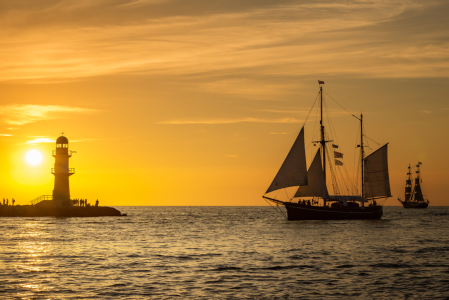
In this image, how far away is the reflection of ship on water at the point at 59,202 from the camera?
308ft

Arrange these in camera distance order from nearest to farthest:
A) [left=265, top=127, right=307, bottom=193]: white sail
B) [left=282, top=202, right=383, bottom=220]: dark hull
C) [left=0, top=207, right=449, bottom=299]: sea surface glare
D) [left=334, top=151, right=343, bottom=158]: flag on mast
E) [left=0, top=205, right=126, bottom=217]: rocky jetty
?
[left=0, top=207, right=449, bottom=299]: sea surface glare < [left=265, top=127, right=307, bottom=193]: white sail < [left=282, top=202, right=383, bottom=220]: dark hull < [left=334, top=151, right=343, bottom=158]: flag on mast < [left=0, top=205, right=126, bottom=217]: rocky jetty

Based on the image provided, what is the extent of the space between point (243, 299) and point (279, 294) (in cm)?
202

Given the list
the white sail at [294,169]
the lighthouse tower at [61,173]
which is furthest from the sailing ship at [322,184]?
the lighthouse tower at [61,173]

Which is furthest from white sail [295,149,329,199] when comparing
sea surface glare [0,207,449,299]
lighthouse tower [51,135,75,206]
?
lighthouse tower [51,135,75,206]

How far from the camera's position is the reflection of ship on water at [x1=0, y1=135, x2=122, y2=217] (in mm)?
93812

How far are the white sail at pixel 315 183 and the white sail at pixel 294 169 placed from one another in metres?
3.04

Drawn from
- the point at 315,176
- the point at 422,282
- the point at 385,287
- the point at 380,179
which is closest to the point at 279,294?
the point at 385,287

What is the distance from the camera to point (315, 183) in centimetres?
8225

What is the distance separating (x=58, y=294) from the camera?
24.3 m

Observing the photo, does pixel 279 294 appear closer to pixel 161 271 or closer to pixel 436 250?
pixel 161 271

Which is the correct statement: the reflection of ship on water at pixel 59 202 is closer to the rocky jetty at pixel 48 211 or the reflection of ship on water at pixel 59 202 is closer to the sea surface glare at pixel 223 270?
the rocky jetty at pixel 48 211

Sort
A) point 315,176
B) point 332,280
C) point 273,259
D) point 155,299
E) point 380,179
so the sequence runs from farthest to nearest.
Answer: point 380,179
point 315,176
point 273,259
point 332,280
point 155,299

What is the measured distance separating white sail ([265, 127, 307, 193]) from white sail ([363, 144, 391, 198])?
18.9m

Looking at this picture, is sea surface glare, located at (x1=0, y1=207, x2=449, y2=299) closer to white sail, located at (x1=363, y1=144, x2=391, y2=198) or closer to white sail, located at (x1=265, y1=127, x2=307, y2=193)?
white sail, located at (x1=265, y1=127, x2=307, y2=193)
